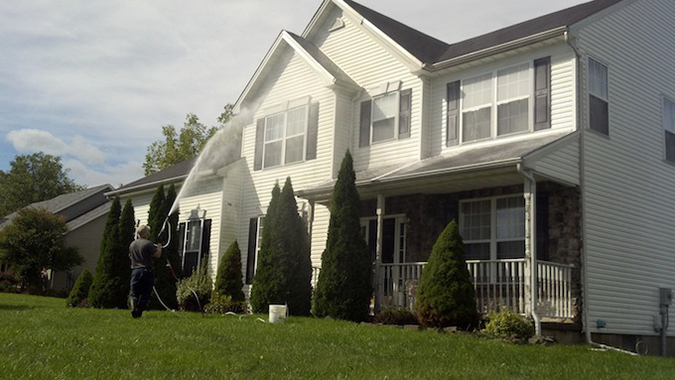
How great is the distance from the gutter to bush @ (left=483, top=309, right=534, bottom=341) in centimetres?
623

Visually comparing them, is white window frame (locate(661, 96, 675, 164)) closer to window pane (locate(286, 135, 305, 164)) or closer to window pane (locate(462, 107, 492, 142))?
window pane (locate(462, 107, 492, 142))

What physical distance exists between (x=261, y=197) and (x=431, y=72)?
22.4ft

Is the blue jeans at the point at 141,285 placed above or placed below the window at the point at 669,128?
below

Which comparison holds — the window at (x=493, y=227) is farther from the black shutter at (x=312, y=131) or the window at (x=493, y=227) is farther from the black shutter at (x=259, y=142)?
the black shutter at (x=259, y=142)

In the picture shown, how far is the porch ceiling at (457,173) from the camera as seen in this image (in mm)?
13961

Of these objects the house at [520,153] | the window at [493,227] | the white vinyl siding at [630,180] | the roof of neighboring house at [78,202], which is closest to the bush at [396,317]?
the house at [520,153]

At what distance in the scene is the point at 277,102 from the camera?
71.7ft

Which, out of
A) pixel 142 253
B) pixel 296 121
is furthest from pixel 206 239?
pixel 142 253

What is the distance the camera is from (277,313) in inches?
527

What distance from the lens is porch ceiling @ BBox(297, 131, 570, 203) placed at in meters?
14.0

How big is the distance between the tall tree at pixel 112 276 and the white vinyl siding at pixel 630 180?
11346 mm

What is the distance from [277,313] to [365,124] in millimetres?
7753

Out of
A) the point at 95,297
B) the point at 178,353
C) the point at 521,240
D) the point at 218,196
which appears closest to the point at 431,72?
the point at 521,240

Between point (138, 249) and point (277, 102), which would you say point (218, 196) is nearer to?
point (277, 102)
